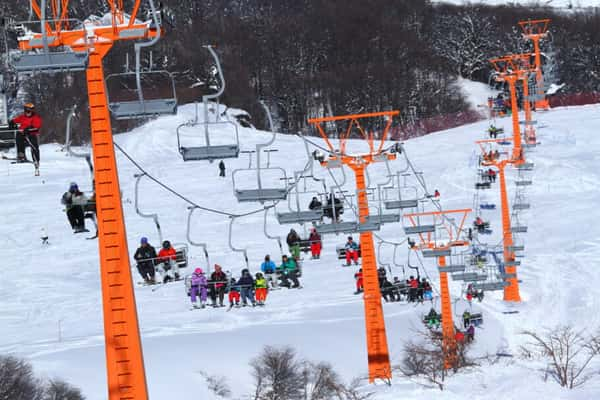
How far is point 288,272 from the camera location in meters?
21.4

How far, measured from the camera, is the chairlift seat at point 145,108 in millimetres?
9008

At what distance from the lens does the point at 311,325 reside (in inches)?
1070

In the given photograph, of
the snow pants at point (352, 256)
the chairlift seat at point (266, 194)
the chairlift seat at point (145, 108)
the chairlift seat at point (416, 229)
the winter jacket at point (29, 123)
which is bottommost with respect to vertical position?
the snow pants at point (352, 256)

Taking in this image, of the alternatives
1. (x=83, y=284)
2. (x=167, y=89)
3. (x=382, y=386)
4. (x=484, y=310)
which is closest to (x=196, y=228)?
(x=83, y=284)

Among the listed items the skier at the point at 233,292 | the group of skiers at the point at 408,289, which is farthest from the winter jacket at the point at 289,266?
the group of skiers at the point at 408,289

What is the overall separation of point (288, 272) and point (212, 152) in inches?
475

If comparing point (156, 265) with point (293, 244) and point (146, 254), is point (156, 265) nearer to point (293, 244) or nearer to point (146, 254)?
point (146, 254)

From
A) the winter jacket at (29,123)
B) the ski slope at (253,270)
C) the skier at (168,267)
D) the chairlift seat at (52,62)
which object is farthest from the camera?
the ski slope at (253,270)

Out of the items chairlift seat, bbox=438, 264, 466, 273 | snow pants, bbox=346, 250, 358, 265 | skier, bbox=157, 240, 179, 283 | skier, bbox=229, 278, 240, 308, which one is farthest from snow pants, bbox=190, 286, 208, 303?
snow pants, bbox=346, 250, 358, 265

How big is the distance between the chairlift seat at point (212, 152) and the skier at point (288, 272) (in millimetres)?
11756

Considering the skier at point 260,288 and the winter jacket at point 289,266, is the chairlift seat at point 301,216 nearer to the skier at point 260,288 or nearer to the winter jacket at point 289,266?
the winter jacket at point 289,266

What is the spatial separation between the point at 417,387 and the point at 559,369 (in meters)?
1.92

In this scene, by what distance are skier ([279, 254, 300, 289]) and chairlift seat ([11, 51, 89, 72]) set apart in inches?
513

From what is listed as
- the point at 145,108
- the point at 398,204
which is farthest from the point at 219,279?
the point at 145,108
